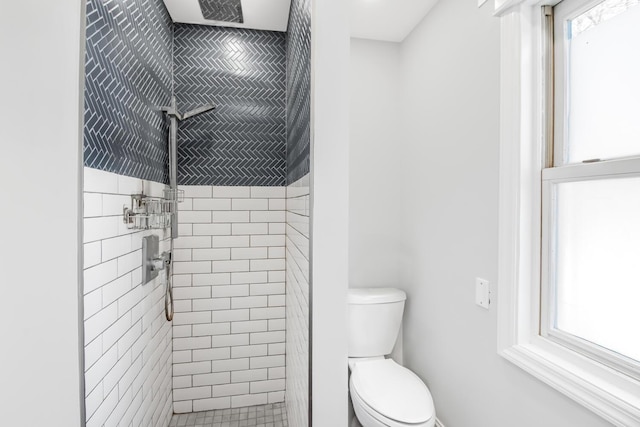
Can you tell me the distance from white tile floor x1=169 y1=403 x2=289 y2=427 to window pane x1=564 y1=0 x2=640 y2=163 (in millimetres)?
2128

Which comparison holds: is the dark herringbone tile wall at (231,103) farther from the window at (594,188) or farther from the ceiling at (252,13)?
the window at (594,188)

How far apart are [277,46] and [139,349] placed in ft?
6.54

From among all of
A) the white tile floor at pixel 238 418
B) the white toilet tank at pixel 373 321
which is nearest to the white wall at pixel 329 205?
the white toilet tank at pixel 373 321

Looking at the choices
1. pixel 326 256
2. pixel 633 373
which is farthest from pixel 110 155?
pixel 633 373

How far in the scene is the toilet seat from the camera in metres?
1.52

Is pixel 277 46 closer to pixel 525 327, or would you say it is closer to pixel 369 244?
pixel 369 244

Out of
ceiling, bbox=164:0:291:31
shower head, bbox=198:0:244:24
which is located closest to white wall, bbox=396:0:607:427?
ceiling, bbox=164:0:291:31

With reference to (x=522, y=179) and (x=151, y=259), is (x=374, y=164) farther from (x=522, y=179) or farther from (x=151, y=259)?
(x=151, y=259)

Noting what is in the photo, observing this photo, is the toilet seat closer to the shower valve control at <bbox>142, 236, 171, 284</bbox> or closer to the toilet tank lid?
the toilet tank lid

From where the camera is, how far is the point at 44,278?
70 centimetres

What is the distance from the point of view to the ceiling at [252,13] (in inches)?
77.2

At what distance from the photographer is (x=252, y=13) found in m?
2.07

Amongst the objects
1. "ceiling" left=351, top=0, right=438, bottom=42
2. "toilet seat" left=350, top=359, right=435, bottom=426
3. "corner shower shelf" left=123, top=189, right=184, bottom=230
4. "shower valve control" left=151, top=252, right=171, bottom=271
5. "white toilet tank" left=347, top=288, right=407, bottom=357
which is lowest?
"toilet seat" left=350, top=359, right=435, bottom=426

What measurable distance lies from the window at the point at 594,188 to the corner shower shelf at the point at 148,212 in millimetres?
1673
